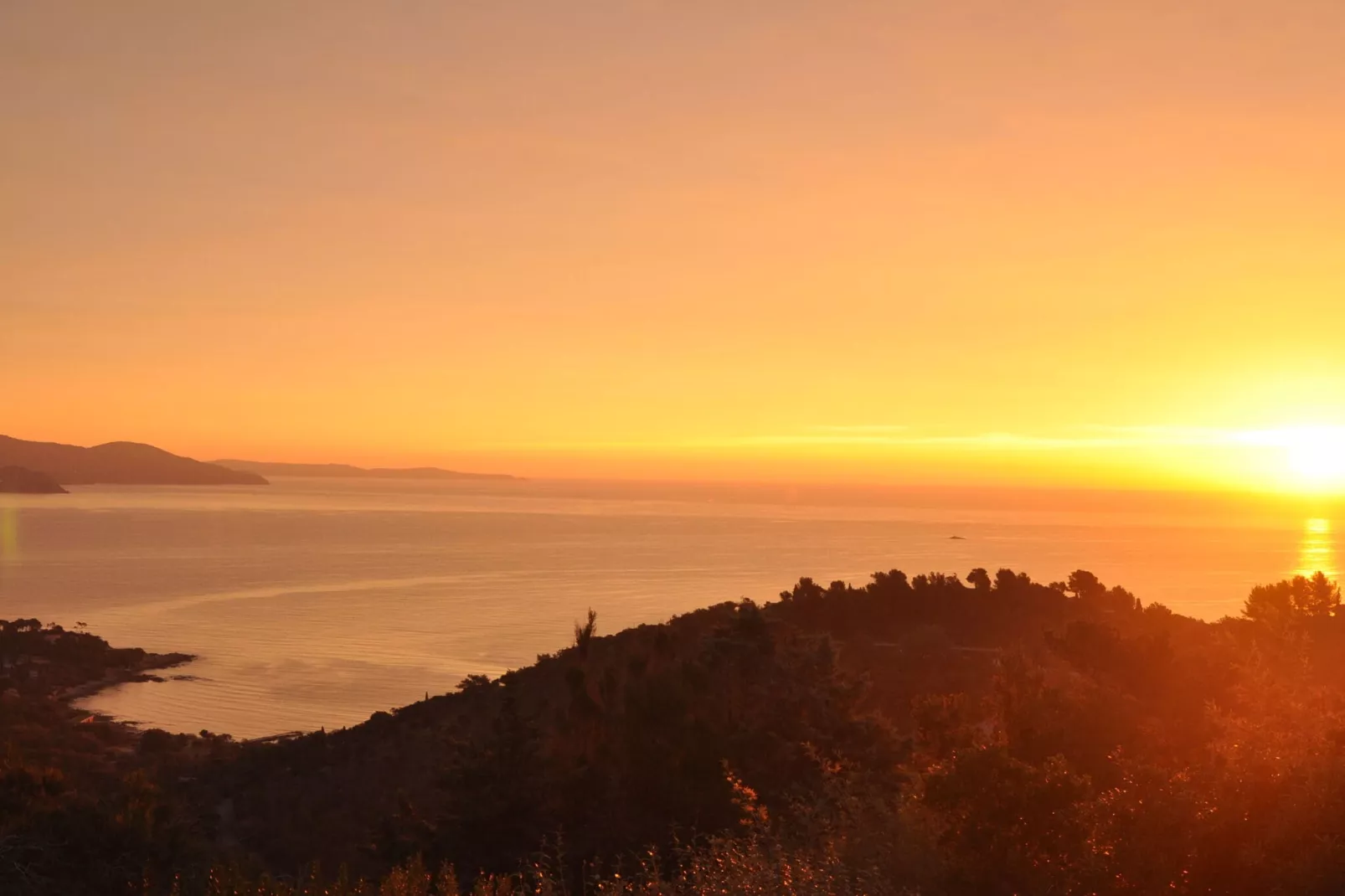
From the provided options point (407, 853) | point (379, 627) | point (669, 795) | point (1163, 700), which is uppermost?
point (1163, 700)

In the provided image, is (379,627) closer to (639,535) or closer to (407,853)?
(407,853)

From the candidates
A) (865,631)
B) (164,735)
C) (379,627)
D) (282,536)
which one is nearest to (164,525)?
(282,536)

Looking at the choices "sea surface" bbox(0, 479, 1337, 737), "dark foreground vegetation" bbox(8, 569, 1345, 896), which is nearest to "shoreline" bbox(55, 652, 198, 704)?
"sea surface" bbox(0, 479, 1337, 737)

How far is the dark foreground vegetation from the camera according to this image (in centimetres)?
763

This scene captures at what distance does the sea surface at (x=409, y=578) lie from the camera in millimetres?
53500

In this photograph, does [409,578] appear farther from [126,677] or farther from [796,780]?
[796,780]

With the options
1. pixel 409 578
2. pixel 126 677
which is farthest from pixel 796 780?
pixel 409 578

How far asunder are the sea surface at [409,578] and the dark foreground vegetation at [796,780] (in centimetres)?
1876

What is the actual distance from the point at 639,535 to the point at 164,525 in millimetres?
78583

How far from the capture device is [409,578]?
103 m

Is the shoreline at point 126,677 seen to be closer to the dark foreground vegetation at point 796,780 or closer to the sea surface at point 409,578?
the sea surface at point 409,578

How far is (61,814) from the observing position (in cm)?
1334

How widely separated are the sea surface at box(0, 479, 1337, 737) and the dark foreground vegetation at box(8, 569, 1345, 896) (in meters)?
18.8

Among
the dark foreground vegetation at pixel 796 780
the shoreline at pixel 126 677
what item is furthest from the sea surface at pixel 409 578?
the dark foreground vegetation at pixel 796 780
